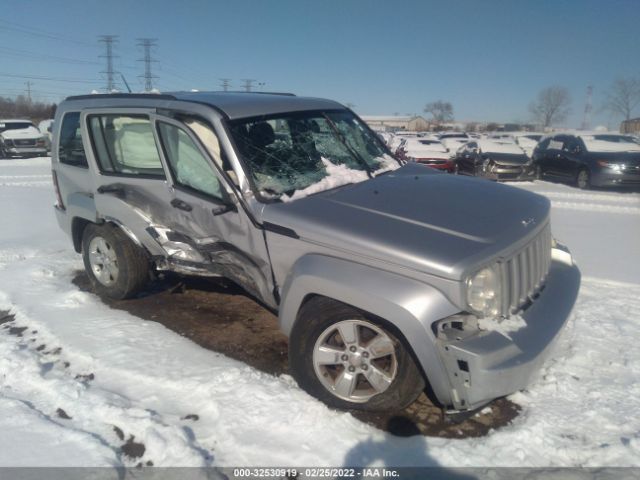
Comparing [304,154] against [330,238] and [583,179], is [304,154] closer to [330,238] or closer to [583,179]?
[330,238]

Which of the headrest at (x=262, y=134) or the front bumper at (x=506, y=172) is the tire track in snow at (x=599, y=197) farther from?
the headrest at (x=262, y=134)

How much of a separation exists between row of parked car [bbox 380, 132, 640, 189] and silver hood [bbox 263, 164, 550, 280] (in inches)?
354

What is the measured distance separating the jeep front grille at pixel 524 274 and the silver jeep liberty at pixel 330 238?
0.01 meters

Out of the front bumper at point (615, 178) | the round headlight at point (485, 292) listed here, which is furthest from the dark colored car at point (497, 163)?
the round headlight at point (485, 292)

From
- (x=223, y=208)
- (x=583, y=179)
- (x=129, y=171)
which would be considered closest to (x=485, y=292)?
(x=223, y=208)

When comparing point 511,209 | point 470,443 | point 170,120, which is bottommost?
point 470,443

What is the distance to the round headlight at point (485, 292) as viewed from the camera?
105 inches

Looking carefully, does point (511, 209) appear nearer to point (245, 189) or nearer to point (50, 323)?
point (245, 189)

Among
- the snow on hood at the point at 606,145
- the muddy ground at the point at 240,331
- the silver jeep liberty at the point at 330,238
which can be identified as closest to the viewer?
the silver jeep liberty at the point at 330,238

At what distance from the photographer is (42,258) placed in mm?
6051

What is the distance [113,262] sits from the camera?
4613 mm

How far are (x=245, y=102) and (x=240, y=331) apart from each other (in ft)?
6.27

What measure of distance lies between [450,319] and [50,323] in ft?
11.3

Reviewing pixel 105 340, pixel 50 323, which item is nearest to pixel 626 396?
pixel 105 340
